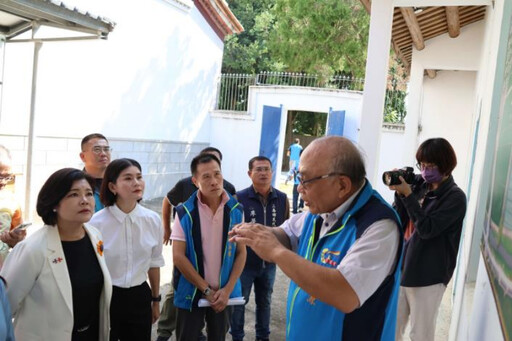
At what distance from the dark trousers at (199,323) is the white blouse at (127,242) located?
0.42 metres

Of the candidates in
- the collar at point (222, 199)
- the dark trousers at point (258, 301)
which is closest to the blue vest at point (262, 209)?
the dark trousers at point (258, 301)

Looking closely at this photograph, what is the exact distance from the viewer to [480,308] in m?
1.89

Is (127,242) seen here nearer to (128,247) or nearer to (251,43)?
(128,247)

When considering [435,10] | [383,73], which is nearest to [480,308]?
[383,73]

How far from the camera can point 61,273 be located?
2.25m

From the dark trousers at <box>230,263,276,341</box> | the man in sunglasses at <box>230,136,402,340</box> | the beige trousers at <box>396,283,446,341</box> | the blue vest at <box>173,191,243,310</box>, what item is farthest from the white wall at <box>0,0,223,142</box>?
the man in sunglasses at <box>230,136,402,340</box>

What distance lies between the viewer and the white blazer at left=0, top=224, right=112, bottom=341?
7.08ft

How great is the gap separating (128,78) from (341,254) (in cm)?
946

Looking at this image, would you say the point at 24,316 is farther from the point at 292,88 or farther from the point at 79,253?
the point at 292,88

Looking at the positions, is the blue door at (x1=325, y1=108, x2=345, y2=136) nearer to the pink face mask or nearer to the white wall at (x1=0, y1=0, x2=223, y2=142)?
the white wall at (x1=0, y1=0, x2=223, y2=142)

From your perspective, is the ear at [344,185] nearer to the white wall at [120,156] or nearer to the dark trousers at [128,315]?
the dark trousers at [128,315]

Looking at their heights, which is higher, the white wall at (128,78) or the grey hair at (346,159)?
the white wall at (128,78)

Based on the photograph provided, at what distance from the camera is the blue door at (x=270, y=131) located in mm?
12703

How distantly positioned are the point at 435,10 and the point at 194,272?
5122 millimetres
